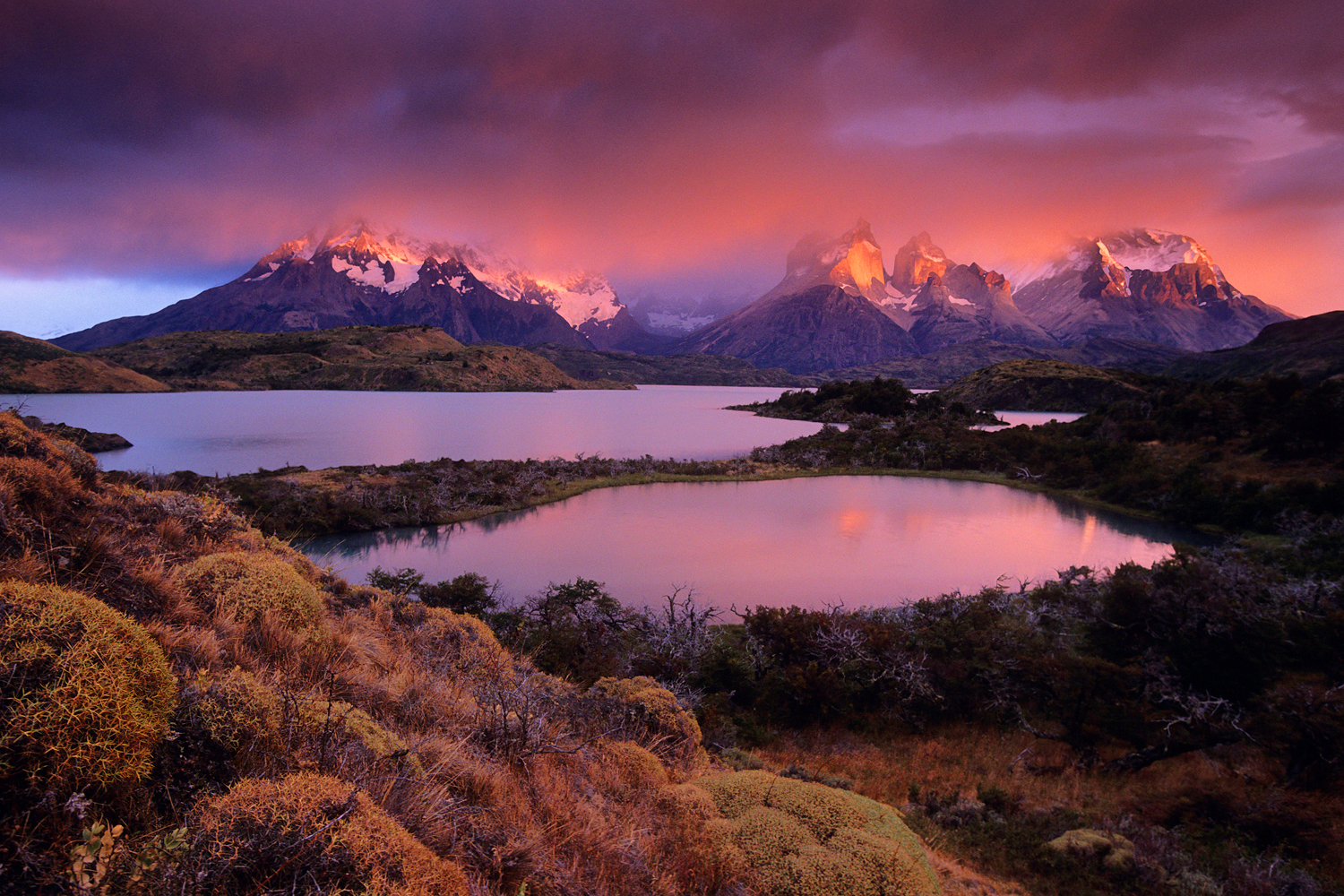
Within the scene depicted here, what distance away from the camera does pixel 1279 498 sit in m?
20.3

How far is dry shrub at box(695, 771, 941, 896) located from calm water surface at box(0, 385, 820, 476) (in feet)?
90.1

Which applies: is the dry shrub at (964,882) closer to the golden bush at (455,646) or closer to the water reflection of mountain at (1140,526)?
the golden bush at (455,646)

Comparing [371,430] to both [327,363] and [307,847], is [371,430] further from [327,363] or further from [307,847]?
[327,363]

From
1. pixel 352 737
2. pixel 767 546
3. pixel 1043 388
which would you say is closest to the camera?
pixel 352 737

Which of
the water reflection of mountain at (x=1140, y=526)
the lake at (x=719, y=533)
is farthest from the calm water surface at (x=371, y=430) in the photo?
the water reflection of mountain at (x=1140, y=526)

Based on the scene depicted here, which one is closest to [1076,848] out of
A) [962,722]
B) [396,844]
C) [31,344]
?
[962,722]

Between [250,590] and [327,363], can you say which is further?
[327,363]

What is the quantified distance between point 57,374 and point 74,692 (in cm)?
11879

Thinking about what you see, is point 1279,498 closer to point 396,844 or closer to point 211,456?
point 396,844

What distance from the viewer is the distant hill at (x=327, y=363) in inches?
4402

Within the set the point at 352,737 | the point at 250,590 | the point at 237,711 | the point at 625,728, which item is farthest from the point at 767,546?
the point at 237,711

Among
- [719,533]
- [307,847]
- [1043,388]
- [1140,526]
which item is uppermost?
[1043,388]

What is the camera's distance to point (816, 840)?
3533 millimetres

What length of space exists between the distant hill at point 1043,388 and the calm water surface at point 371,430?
40302 millimetres
